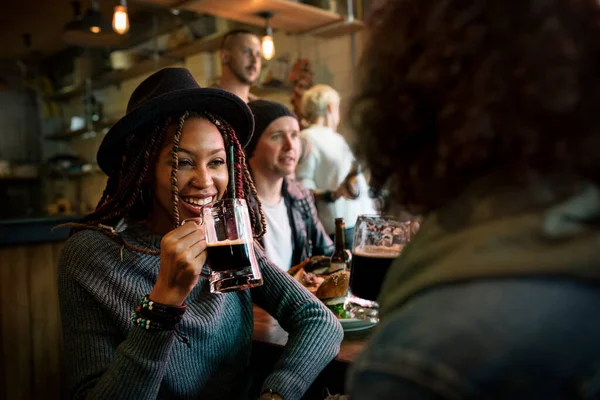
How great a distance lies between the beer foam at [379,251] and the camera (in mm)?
1493

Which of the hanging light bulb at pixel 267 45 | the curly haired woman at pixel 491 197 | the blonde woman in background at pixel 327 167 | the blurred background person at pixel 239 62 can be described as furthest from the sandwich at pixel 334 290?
the hanging light bulb at pixel 267 45

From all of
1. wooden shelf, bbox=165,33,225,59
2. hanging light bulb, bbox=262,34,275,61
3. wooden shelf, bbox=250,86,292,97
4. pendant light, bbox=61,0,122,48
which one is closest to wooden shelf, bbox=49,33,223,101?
wooden shelf, bbox=165,33,225,59

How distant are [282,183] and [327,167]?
75cm

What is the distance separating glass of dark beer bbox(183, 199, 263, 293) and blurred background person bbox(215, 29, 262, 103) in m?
2.32

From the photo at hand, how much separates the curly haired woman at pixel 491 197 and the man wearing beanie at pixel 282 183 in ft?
6.74

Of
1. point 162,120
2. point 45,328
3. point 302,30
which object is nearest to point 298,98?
point 302,30

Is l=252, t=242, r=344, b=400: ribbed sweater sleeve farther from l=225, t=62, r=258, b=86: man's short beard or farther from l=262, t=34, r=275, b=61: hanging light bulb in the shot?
l=262, t=34, r=275, b=61: hanging light bulb

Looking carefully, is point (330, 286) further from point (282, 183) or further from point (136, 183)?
point (282, 183)

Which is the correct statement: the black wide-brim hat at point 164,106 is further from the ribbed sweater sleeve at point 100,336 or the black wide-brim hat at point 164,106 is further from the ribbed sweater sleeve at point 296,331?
the ribbed sweater sleeve at point 296,331

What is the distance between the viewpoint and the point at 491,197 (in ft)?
1.72

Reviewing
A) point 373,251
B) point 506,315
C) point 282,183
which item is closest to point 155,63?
point 282,183

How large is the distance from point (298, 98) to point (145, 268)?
332cm

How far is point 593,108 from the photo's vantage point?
513 millimetres

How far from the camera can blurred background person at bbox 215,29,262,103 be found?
A: 349cm
